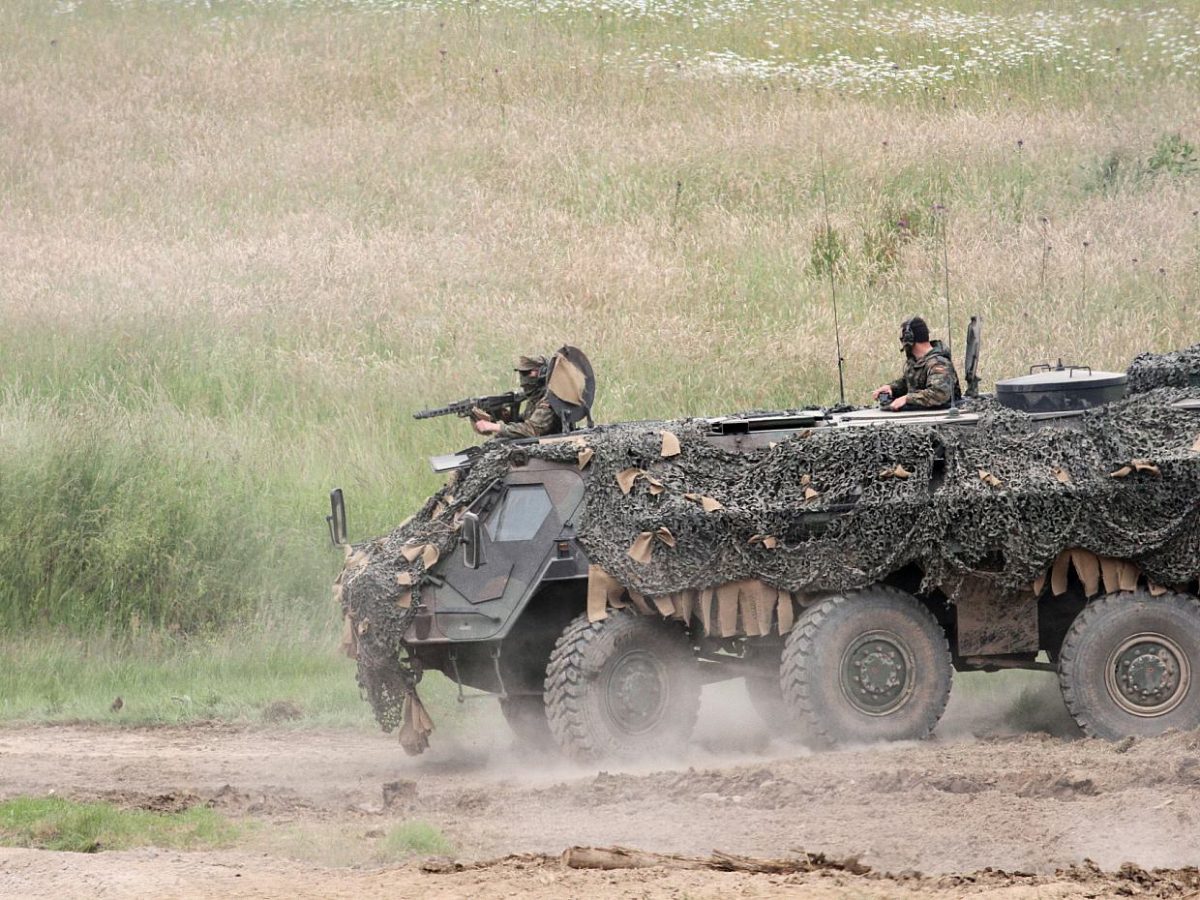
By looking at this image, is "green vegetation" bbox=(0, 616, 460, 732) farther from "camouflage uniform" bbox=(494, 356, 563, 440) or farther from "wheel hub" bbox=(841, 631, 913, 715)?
"wheel hub" bbox=(841, 631, 913, 715)

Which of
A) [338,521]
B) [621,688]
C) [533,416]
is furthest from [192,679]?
[621,688]

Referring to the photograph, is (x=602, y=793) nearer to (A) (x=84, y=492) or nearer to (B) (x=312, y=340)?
(A) (x=84, y=492)

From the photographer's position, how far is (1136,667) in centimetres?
1199

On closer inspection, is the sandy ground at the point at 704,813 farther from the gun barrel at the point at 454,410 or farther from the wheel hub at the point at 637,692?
the gun barrel at the point at 454,410

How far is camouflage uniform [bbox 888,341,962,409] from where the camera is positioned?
1316 centimetres

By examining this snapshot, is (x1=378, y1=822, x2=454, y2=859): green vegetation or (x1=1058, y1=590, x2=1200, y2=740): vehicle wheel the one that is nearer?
(x1=378, y1=822, x2=454, y2=859): green vegetation

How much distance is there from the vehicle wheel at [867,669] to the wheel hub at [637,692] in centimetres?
81

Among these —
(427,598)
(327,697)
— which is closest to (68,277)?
(327,697)

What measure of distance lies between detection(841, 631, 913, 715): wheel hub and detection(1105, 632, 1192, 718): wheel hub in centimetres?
129

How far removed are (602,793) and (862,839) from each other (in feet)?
5.89

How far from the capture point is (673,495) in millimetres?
12000

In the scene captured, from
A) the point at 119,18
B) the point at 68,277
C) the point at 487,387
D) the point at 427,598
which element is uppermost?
the point at 119,18

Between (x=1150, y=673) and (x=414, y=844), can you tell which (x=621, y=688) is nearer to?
(x=414, y=844)

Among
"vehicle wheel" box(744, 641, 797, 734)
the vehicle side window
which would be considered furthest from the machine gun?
"vehicle wheel" box(744, 641, 797, 734)
